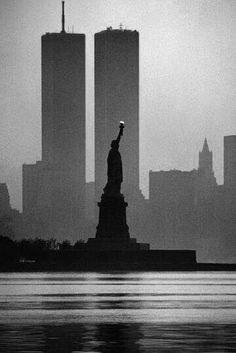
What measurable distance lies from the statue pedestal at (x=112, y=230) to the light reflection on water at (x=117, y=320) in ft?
194

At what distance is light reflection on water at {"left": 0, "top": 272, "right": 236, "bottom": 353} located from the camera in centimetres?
4159

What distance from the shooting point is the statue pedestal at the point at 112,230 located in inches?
5404

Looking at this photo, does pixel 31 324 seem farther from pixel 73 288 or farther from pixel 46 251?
pixel 46 251

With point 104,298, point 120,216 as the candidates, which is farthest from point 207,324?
point 120,216

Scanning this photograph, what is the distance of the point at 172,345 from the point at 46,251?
11369 cm

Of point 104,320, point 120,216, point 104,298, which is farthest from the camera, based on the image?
point 120,216

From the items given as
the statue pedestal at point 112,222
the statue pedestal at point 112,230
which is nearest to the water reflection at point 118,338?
the statue pedestal at point 112,230

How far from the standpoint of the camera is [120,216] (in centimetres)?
13850

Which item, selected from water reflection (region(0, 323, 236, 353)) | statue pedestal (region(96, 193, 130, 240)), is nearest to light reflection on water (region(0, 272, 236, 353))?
water reflection (region(0, 323, 236, 353))

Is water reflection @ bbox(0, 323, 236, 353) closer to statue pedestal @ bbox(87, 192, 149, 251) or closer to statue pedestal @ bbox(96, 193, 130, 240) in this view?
statue pedestal @ bbox(87, 192, 149, 251)

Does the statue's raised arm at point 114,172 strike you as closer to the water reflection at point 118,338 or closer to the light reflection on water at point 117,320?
the light reflection on water at point 117,320

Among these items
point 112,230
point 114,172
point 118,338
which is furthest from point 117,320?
point 114,172

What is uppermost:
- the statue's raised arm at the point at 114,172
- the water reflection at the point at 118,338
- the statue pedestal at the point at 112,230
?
the statue's raised arm at the point at 114,172

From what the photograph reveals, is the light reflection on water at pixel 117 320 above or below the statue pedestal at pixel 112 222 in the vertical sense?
below
